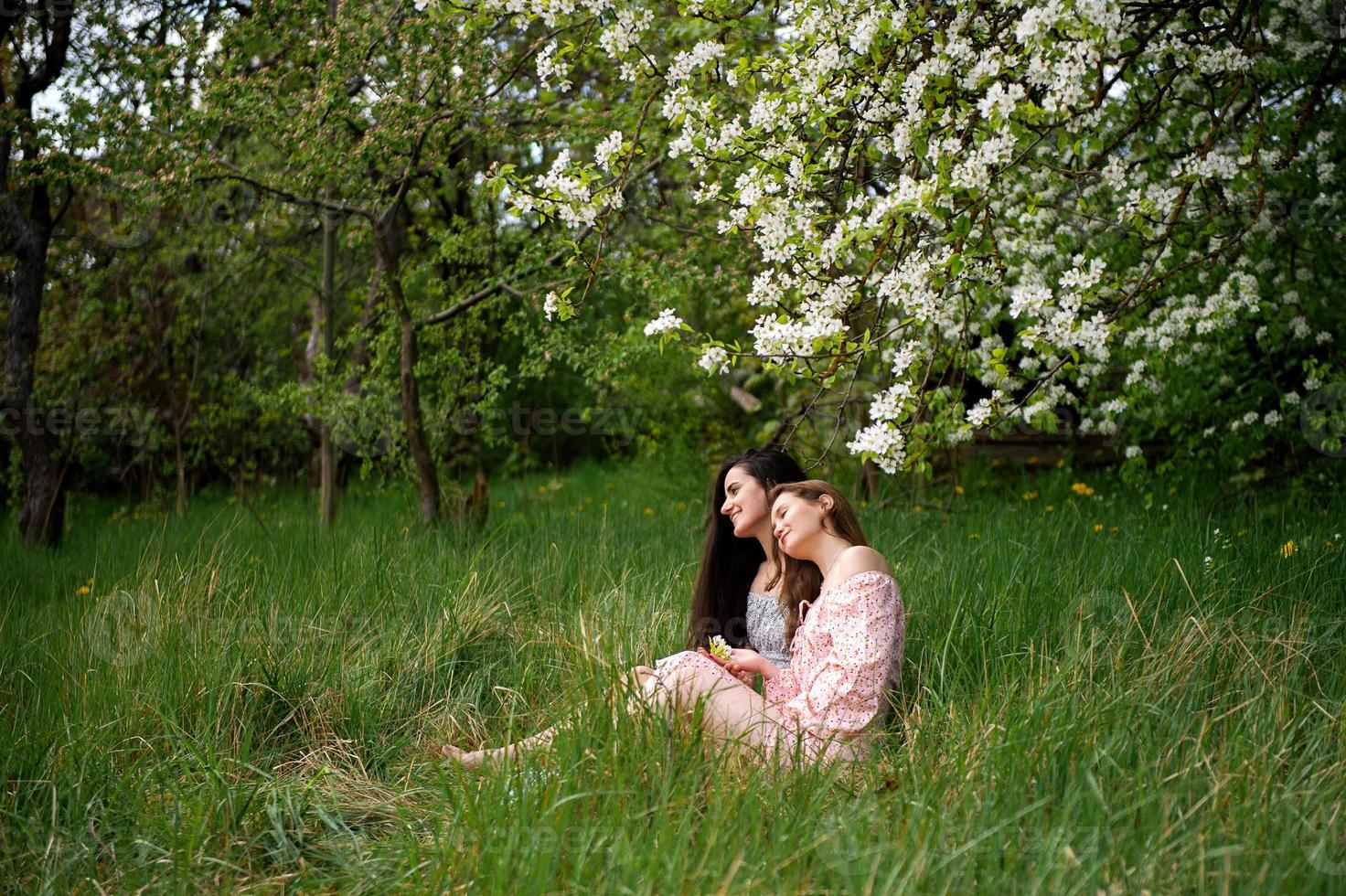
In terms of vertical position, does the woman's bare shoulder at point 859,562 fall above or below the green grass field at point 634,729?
above

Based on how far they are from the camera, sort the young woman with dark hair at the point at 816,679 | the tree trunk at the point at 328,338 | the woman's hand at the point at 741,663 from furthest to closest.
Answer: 1. the tree trunk at the point at 328,338
2. the woman's hand at the point at 741,663
3. the young woman with dark hair at the point at 816,679

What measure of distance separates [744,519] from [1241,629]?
1739 millimetres

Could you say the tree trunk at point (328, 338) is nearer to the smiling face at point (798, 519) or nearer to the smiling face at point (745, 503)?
the smiling face at point (745, 503)

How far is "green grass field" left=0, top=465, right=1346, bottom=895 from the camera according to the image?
8.19 ft

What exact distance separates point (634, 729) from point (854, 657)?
79 cm

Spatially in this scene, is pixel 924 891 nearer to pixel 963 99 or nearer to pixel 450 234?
pixel 963 99

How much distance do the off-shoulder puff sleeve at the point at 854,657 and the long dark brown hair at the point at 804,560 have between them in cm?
33

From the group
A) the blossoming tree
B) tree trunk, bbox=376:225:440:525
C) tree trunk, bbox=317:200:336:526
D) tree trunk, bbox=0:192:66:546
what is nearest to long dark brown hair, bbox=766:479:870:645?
the blossoming tree

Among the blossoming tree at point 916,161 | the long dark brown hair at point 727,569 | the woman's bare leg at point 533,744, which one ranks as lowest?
the woman's bare leg at point 533,744

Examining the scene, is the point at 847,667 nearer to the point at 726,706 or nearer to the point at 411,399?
the point at 726,706

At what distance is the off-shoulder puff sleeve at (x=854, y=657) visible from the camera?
3400 millimetres

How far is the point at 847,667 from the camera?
11.3ft

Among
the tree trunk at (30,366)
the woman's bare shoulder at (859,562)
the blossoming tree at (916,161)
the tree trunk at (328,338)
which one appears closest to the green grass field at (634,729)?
the woman's bare shoulder at (859,562)

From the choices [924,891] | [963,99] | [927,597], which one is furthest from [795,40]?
[924,891]
